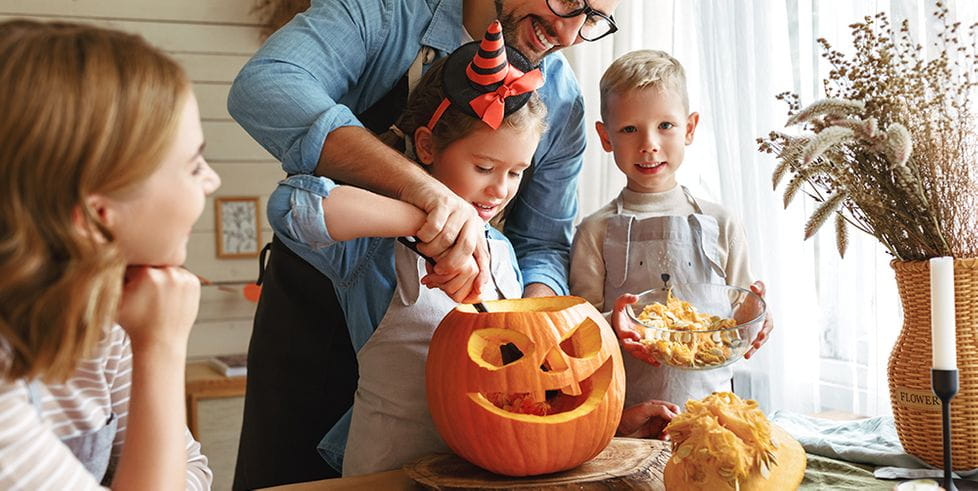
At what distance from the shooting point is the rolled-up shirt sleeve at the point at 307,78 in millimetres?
1309

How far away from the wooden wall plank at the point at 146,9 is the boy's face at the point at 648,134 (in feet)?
7.42

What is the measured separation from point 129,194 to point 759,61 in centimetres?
170

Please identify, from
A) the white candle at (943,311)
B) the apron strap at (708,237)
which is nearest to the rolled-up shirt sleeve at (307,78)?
the apron strap at (708,237)

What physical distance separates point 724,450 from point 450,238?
16.3 inches

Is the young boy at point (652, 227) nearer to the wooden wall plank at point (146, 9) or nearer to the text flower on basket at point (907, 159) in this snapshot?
the text flower on basket at point (907, 159)

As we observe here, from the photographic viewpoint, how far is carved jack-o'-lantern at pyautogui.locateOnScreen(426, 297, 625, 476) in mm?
1174

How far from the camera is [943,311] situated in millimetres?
1185

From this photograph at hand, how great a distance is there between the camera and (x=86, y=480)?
0.81 meters

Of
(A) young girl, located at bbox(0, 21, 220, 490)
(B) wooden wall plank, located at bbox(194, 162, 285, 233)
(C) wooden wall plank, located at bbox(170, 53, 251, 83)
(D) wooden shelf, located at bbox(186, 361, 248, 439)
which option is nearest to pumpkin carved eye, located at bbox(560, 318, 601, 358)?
(A) young girl, located at bbox(0, 21, 220, 490)

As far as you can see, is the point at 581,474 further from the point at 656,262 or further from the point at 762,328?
the point at 656,262

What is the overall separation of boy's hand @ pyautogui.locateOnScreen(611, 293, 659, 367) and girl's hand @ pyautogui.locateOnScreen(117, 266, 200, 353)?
0.76 metres

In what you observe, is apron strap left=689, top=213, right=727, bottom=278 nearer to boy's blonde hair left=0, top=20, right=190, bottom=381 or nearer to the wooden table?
the wooden table

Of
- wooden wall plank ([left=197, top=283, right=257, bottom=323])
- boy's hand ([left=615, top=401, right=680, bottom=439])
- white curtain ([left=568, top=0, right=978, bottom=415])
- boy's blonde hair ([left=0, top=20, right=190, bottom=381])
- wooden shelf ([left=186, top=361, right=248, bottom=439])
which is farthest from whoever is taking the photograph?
wooden wall plank ([left=197, top=283, right=257, bottom=323])

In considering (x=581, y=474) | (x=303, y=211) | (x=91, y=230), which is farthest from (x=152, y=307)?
(x=581, y=474)
